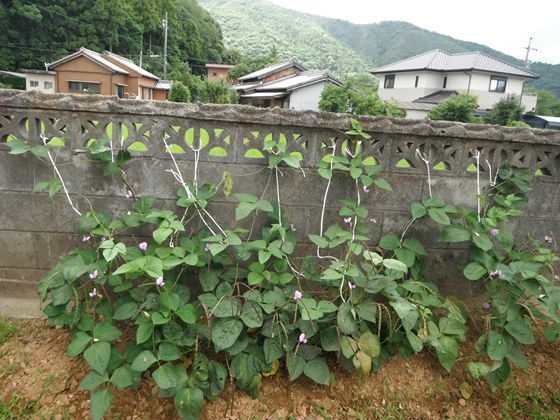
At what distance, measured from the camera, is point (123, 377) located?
72.7 inches

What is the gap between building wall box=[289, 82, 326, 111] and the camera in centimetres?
3172

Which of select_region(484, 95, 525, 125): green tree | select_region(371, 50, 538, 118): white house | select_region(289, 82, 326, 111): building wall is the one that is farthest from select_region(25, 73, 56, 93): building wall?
select_region(484, 95, 525, 125): green tree

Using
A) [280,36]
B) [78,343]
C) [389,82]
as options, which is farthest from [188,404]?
[280,36]

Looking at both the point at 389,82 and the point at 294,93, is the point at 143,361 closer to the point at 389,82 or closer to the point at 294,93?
the point at 294,93

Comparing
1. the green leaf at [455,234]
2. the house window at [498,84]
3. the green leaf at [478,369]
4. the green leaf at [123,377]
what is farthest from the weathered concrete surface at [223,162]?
the house window at [498,84]

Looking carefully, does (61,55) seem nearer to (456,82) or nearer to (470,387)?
(456,82)

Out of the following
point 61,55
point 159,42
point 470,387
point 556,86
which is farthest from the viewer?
point 556,86

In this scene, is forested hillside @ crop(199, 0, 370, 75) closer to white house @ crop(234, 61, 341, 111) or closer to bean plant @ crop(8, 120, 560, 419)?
white house @ crop(234, 61, 341, 111)

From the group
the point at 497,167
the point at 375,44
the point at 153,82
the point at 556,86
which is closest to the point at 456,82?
the point at 153,82

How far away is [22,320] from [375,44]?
311 feet

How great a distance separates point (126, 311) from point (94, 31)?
4310 centimetres

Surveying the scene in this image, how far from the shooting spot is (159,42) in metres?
48.1

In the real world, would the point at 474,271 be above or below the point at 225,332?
above

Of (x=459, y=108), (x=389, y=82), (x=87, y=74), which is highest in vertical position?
(x=389, y=82)
